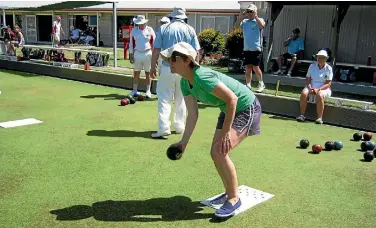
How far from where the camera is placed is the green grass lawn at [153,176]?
388cm

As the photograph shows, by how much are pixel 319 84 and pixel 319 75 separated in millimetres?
175

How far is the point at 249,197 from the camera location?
434 cm

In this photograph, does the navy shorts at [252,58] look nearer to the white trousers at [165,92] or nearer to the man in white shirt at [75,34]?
the white trousers at [165,92]

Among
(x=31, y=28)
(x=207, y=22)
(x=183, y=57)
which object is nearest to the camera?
(x=183, y=57)

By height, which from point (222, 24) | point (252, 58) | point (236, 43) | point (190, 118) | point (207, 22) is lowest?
point (190, 118)

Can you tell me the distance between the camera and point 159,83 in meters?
6.64

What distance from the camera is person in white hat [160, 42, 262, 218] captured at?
3.48m

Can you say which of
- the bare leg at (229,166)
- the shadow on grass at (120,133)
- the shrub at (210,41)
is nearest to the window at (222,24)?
the shrub at (210,41)

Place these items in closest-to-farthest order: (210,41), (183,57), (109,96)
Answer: (183,57) → (109,96) → (210,41)

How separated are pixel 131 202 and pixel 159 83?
2.80m

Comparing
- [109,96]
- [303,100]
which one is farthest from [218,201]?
[109,96]

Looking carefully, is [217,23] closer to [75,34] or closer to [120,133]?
[75,34]

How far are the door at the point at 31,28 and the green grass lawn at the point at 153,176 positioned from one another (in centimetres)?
2727

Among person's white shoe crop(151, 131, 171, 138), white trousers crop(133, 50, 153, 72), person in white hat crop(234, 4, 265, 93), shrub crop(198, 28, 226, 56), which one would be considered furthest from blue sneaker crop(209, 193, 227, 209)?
shrub crop(198, 28, 226, 56)
